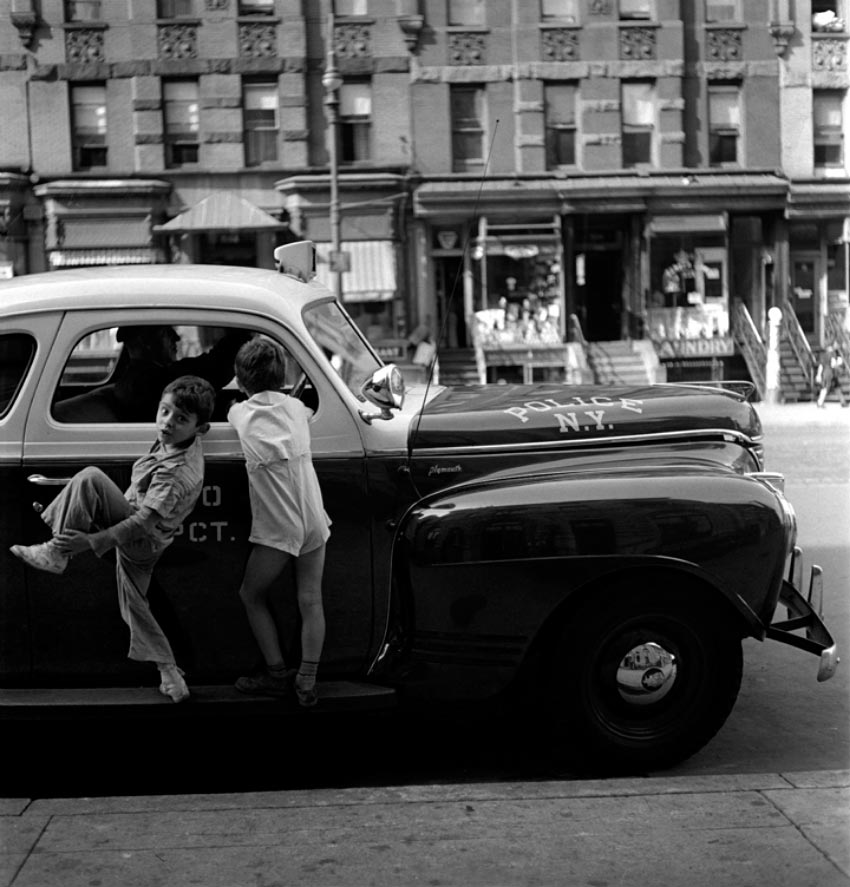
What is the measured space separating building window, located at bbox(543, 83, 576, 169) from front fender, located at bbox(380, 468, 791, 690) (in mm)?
26670

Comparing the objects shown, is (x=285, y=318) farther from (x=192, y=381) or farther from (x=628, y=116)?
(x=628, y=116)

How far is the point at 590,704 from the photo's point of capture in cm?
468

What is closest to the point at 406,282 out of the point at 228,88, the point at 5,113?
the point at 228,88

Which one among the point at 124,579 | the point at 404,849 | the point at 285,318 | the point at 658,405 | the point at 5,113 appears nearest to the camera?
the point at 404,849

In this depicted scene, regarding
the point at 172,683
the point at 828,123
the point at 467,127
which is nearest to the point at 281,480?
the point at 172,683

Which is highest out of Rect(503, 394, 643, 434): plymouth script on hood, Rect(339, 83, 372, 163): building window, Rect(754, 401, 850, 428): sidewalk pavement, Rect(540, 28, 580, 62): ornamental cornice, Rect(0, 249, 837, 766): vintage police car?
Rect(540, 28, 580, 62): ornamental cornice

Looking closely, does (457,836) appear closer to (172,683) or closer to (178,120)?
(172,683)

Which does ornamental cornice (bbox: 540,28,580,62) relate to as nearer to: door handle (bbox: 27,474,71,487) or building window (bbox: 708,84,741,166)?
building window (bbox: 708,84,741,166)

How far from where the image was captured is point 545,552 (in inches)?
181

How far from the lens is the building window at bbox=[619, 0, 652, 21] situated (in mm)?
30281

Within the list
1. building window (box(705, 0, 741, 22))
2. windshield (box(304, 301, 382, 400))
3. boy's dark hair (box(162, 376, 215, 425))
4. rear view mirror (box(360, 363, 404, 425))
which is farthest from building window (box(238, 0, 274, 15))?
boy's dark hair (box(162, 376, 215, 425))

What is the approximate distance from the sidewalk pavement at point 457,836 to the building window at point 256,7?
28.2 metres

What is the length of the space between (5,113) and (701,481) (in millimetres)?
28259

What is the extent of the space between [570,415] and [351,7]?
2694cm
